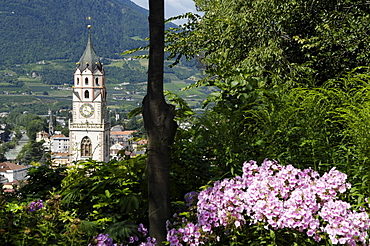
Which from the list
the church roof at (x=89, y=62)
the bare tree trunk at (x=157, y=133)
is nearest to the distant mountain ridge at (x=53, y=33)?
the church roof at (x=89, y=62)

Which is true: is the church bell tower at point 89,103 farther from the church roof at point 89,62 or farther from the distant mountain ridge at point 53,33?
the distant mountain ridge at point 53,33

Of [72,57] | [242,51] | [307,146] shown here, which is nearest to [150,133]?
[307,146]

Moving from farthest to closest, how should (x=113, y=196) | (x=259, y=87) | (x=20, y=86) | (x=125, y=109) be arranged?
(x=20, y=86)
(x=125, y=109)
(x=259, y=87)
(x=113, y=196)

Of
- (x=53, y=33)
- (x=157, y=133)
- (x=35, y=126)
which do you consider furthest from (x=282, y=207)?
(x=53, y=33)

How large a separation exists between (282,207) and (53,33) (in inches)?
7155

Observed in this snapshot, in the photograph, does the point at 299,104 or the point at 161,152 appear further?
the point at 299,104

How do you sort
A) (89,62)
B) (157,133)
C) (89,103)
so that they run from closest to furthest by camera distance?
(157,133) < (89,62) < (89,103)

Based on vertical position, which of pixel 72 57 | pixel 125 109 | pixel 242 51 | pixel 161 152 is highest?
pixel 72 57

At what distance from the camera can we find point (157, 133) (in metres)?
2.12

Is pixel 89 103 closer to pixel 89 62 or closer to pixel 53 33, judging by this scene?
pixel 89 62

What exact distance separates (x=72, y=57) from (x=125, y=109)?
61.9m

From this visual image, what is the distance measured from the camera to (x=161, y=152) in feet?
6.94

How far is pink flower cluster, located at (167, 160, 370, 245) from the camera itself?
175 centimetres

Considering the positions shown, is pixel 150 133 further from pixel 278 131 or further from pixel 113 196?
pixel 278 131
